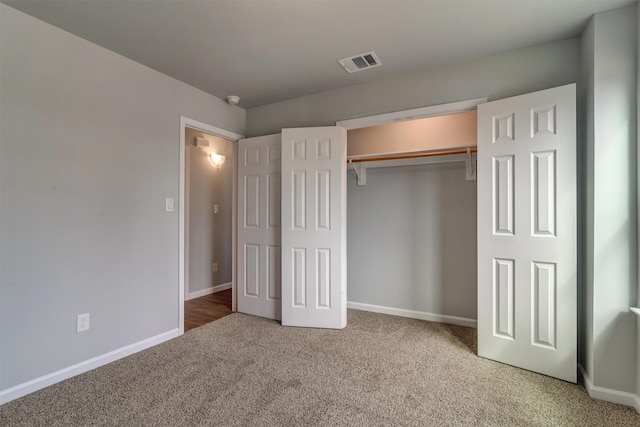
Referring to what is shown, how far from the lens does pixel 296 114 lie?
3393mm

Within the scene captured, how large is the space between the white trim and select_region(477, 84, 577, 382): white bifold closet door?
215 mm

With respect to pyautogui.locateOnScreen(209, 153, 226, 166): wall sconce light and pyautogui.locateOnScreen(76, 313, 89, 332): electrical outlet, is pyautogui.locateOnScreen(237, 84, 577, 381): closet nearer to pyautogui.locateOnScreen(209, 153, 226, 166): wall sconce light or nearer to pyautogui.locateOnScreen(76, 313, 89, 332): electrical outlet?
pyautogui.locateOnScreen(209, 153, 226, 166): wall sconce light

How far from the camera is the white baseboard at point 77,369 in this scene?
188cm

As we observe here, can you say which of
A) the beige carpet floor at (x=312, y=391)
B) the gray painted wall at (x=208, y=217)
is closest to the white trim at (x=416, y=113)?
the beige carpet floor at (x=312, y=391)

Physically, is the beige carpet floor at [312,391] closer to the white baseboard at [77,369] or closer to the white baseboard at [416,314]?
the white baseboard at [77,369]

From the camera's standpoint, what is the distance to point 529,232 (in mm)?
2166

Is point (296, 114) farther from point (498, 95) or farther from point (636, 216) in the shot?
point (636, 216)

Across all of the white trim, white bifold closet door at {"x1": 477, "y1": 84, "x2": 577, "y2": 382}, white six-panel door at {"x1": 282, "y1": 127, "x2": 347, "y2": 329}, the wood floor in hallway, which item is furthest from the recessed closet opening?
the wood floor in hallway

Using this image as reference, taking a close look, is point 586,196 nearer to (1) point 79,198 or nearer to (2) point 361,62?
(2) point 361,62

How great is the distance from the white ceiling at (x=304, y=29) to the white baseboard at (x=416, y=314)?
8.07 feet

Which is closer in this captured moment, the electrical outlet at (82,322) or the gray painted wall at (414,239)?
the electrical outlet at (82,322)

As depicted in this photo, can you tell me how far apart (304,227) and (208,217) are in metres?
2.13

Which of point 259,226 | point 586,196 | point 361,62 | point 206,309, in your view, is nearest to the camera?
point 586,196

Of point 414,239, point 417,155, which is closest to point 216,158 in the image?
point 417,155
